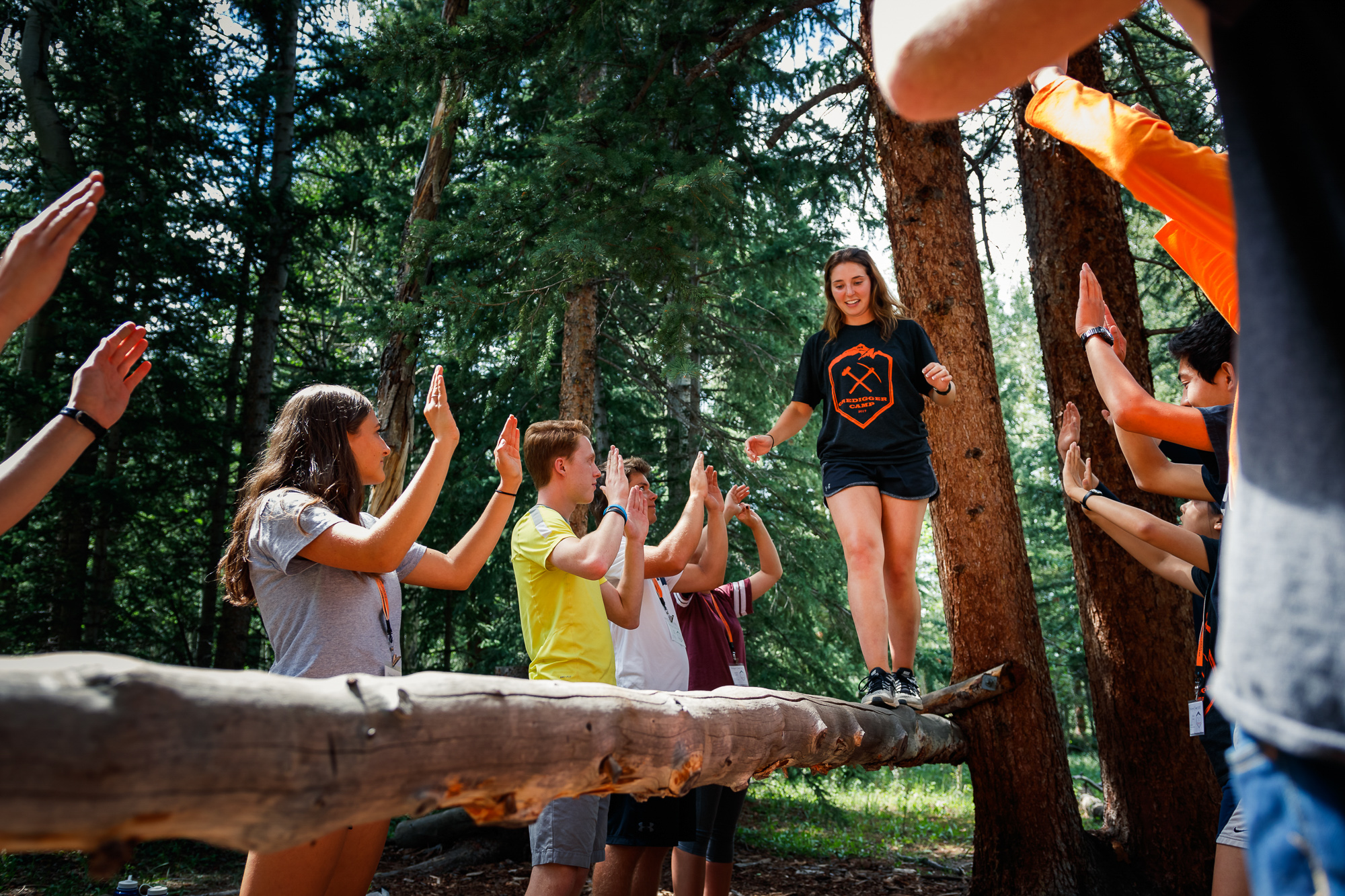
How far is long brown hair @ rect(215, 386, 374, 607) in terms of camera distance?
286cm

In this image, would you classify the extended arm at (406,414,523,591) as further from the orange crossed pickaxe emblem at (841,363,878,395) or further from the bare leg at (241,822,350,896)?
the orange crossed pickaxe emblem at (841,363,878,395)

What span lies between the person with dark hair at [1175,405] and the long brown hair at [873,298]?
4.73 ft

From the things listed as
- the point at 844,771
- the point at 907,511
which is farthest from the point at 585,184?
the point at 844,771

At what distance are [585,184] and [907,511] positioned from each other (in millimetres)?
3681

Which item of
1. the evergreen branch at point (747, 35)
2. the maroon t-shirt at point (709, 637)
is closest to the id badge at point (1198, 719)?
the maroon t-shirt at point (709, 637)

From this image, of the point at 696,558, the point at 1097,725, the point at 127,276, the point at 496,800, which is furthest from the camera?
the point at 127,276

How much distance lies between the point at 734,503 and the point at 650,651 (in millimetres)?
1291

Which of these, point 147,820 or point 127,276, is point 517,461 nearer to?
point 147,820

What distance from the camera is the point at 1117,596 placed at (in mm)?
5355

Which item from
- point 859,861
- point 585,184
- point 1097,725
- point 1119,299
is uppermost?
point 585,184

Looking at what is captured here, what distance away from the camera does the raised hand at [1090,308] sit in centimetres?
283

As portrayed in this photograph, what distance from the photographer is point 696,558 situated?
5730 mm

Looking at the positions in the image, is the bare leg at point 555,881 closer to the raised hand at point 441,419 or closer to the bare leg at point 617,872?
the bare leg at point 617,872

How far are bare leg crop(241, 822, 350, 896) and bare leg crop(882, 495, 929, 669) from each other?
116 inches
